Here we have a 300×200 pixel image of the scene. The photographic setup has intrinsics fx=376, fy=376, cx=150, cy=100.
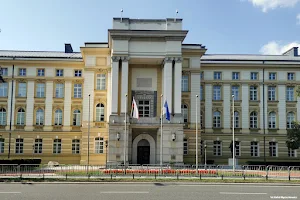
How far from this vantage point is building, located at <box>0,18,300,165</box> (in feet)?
160

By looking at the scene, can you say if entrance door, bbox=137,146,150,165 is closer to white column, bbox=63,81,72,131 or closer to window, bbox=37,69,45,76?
white column, bbox=63,81,72,131

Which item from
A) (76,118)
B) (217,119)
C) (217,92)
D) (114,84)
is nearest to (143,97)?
(114,84)

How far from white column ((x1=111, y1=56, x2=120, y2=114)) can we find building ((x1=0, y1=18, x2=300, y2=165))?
13cm

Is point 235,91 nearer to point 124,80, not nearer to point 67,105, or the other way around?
point 124,80

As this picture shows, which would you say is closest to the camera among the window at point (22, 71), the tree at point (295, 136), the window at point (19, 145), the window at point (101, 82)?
the tree at point (295, 136)

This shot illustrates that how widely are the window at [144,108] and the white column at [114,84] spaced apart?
489cm

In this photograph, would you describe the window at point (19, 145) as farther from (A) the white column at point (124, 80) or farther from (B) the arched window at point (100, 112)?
(A) the white column at point (124, 80)

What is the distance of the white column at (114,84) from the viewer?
47.3 metres

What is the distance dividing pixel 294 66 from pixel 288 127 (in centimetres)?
928

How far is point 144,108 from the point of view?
5128 cm

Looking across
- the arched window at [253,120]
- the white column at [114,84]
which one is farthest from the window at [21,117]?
the arched window at [253,120]


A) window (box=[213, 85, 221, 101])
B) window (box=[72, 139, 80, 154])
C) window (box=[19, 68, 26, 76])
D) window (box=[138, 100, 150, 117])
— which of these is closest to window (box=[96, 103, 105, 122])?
window (box=[72, 139, 80, 154])

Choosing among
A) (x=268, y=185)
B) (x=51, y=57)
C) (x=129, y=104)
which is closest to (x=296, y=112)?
(x=129, y=104)

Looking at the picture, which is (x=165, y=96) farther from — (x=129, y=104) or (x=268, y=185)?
(x=268, y=185)
